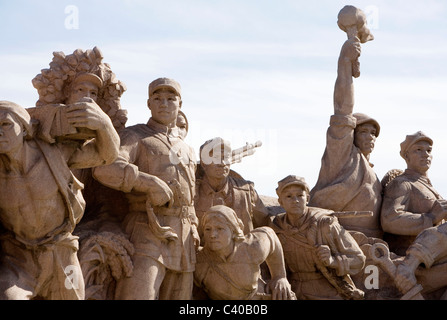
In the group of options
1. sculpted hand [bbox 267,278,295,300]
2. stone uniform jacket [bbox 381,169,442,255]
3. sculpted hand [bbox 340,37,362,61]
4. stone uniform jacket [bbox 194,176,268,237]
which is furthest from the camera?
sculpted hand [bbox 340,37,362,61]

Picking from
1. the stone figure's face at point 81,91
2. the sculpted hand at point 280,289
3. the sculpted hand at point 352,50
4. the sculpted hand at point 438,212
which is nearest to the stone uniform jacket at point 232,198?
the sculpted hand at point 280,289

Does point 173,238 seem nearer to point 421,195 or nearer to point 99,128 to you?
point 99,128

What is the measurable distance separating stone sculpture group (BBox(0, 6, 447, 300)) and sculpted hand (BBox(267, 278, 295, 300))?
0.01m

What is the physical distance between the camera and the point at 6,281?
9.13 metres

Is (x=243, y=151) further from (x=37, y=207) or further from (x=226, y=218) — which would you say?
(x=37, y=207)

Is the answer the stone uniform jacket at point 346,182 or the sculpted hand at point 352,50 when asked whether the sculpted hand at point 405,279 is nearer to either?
the stone uniform jacket at point 346,182

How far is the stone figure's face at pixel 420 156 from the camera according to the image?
12.4 metres

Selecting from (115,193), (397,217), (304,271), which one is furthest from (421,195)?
(115,193)

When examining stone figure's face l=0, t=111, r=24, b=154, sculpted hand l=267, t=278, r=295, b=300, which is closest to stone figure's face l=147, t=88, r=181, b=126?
sculpted hand l=267, t=278, r=295, b=300

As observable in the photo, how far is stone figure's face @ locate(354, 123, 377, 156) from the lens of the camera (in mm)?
12422

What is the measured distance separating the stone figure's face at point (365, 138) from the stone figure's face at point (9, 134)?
424 centimetres

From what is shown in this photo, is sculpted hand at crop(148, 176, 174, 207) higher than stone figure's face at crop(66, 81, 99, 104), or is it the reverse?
stone figure's face at crop(66, 81, 99, 104)

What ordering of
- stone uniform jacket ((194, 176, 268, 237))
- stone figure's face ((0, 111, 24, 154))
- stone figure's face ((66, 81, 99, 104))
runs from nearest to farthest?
stone figure's face ((0, 111, 24, 154)) < stone figure's face ((66, 81, 99, 104)) < stone uniform jacket ((194, 176, 268, 237))

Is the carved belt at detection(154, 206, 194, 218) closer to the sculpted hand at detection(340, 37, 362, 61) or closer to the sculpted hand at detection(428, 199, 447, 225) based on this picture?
the sculpted hand at detection(340, 37, 362, 61)
